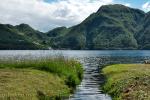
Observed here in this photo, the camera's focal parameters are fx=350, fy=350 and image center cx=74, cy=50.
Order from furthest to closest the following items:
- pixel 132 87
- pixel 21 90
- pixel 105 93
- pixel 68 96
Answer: pixel 105 93, pixel 68 96, pixel 132 87, pixel 21 90

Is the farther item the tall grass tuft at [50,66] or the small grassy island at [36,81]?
the tall grass tuft at [50,66]

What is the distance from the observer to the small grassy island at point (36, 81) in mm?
34438

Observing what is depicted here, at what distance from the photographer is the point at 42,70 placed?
56.1 m

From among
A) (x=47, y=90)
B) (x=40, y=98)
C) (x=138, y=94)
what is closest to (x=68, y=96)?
(x=47, y=90)

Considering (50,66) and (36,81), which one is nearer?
(36,81)

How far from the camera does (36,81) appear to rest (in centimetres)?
4291

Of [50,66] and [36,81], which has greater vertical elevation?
[50,66]

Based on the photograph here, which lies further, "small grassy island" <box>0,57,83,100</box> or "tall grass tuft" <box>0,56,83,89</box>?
"tall grass tuft" <box>0,56,83,89</box>

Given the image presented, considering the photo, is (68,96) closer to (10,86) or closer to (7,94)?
(10,86)

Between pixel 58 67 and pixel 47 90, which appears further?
pixel 58 67

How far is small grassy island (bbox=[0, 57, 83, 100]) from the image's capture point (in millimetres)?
34438

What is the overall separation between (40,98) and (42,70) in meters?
19.8

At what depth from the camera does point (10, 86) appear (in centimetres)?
3644

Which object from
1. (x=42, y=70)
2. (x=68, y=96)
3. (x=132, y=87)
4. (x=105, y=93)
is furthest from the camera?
(x=42, y=70)
